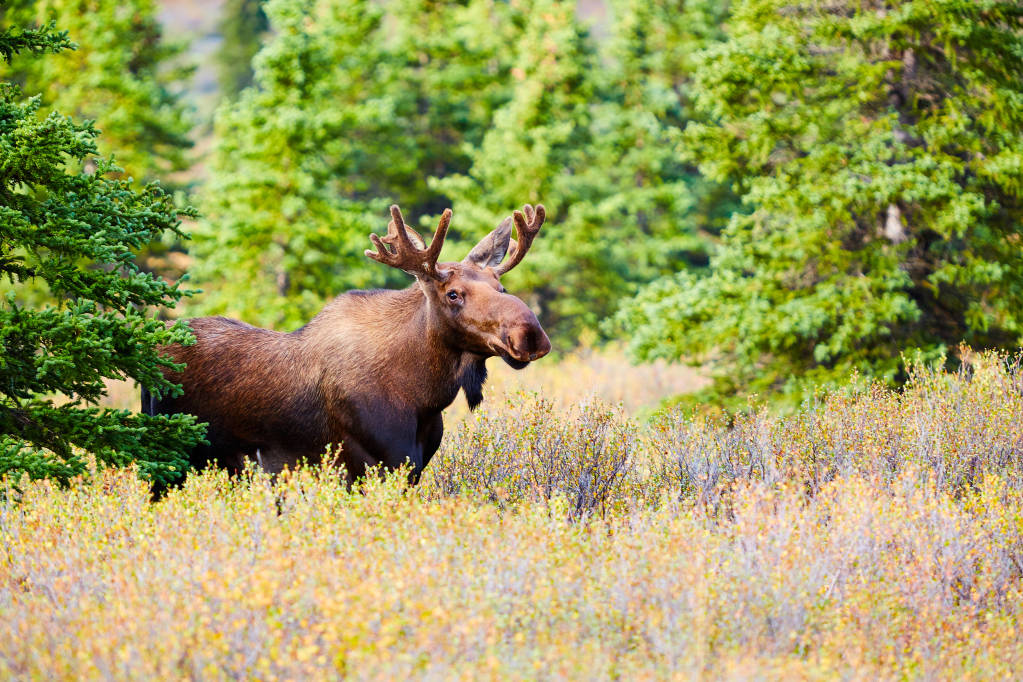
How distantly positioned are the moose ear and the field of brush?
65.7 inches

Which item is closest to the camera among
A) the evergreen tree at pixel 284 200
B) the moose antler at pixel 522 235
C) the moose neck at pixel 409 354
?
the moose neck at pixel 409 354

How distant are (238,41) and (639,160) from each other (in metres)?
30.9

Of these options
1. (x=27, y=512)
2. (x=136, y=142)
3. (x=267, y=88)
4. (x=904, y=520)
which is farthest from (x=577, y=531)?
(x=136, y=142)

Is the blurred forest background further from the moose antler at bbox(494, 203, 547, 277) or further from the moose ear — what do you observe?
the moose antler at bbox(494, 203, 547, 277)

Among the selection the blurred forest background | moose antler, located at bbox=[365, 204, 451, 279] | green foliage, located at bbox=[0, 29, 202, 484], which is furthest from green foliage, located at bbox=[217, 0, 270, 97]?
moose antler, located at bbox=[365, 204, 451, 279]

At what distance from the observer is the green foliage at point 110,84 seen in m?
20.6

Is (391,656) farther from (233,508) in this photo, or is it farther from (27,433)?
(27,433)

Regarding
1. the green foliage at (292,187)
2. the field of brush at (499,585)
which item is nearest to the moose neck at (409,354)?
the field of brush at (499,585)

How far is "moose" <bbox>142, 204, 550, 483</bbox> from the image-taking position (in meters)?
6.51

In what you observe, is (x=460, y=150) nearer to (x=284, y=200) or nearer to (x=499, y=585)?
(x=284, y=200)

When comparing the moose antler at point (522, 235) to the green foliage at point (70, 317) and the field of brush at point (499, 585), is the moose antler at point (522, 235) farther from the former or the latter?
the green foliage at point (70, 317)

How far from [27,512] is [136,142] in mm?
16934

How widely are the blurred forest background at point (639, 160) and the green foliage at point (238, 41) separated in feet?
76.3

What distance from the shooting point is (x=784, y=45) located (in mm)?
11078
